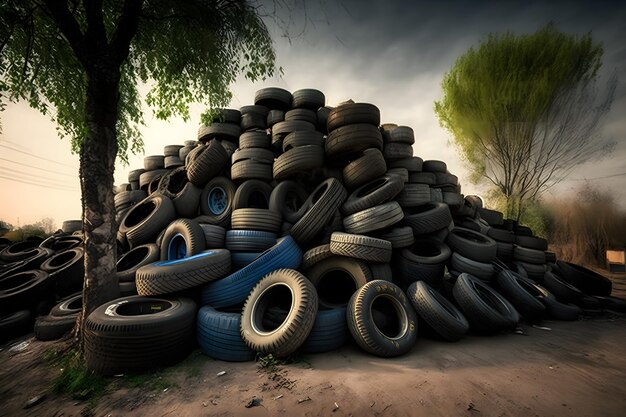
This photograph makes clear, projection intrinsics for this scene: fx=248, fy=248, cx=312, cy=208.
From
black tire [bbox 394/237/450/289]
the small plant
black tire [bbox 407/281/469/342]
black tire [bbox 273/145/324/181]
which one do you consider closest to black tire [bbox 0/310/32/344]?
the small plant

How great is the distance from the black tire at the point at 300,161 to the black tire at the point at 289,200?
0.37 metres

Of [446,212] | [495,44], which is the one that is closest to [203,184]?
[446,212]

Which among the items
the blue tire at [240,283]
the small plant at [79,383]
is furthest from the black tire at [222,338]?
the small plant at [79,383]

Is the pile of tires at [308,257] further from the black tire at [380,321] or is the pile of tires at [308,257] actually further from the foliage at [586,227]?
the foliage at [586,227]

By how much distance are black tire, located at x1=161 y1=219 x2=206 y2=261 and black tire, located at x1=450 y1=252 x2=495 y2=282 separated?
5.44 meters

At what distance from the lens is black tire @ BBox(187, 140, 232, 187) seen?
6.46 m

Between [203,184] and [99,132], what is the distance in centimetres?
314

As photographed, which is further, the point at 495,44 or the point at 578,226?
the point at 578,226

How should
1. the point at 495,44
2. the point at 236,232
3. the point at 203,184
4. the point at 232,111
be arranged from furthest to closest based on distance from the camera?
the point at 495,44, the point at 232,111, the point at 203,184, the point at 236,232

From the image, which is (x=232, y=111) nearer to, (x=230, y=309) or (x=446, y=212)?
(x=230, y=309)

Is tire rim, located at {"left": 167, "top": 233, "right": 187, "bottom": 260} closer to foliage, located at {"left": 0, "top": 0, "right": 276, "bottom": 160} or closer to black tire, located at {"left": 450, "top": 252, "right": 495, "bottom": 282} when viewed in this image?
foliage, located at {"left": 0, "top": 0, "right": 276, "bottom": 160}

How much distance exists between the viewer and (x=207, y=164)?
255 inches

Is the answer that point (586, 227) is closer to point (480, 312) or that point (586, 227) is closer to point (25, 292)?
point (480, 312)

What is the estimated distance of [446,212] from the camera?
5.95 m
